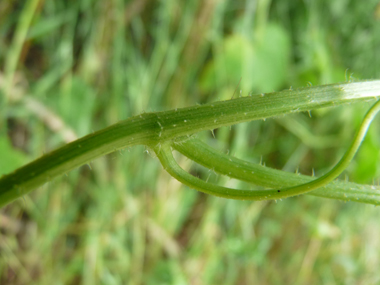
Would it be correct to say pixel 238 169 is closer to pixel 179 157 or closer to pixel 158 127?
pixel 158 127

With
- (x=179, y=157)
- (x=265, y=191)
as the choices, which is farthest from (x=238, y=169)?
(x=179, y=157)

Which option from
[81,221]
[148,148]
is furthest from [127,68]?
[148,148]

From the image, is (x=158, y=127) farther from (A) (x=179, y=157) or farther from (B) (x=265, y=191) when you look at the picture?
(A) (x=179, y=157)

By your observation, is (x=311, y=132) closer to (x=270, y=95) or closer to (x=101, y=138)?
(x=270, y=95)

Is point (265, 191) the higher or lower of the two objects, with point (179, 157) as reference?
lower

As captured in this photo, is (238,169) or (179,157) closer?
(238,169)

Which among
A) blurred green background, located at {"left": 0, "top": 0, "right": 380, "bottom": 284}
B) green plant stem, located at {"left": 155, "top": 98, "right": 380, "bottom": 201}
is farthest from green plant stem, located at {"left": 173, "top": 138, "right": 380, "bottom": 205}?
blurred green background, located at {"left": 0, "top": 0, "right": 380, "bottom": 284}

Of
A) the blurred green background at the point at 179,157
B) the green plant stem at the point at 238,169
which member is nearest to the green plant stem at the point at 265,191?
the green plant stem at the point at 238,169
